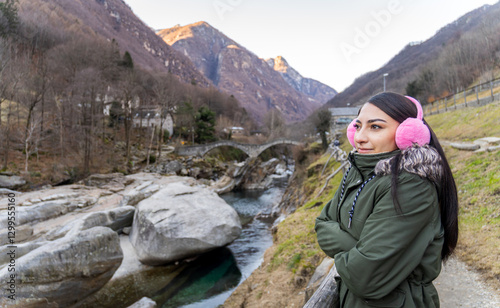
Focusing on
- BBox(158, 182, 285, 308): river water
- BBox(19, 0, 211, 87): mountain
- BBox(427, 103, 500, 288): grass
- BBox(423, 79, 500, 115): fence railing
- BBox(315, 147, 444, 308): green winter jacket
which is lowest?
BBox(158, 182, 285, 308): river water

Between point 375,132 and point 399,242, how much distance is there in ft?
2.42

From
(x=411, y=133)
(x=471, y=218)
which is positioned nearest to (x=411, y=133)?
(x=411, y=133)

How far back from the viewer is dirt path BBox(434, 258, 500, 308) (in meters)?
3.47

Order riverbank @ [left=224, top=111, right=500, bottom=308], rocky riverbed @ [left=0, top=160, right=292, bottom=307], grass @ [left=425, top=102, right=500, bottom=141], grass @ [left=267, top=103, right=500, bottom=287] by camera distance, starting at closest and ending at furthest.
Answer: riverbank @ [left=224, top=111, right=500, bottom=308]
grass @ [left=267, top=103, right=500, bottom=287]
rocky riverbed @ [left=0, top=160, right=292, bottom=307]
grass @ [left=425, top=102, right=500, bottom=141]

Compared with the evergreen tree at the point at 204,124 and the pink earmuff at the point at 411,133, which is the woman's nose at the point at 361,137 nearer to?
the pink earmuff at the point at 411,133

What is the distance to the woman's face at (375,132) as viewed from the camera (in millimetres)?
1719

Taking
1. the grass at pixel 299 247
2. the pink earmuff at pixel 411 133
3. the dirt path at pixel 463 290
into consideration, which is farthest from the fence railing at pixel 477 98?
the pink earmuff at pixel 411 133

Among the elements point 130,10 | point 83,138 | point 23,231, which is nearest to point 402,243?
point 23,231

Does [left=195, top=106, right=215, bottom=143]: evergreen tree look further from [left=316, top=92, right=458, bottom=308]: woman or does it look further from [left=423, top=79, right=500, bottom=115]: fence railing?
[left=316, top=92, right=458, bottom=308]: woman

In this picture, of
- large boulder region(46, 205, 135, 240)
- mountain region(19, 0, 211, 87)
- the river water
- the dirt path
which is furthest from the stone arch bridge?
mountain region(19, 0, 211, 87)

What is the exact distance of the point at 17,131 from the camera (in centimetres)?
2361

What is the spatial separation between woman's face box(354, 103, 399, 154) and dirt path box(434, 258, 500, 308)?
3359 millimetres

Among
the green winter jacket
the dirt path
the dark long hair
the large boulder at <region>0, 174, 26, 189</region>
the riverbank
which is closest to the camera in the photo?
the green winter jacket

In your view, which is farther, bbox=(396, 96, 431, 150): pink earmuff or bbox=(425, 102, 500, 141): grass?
bbox=(425, 102, 500, 141): grass
